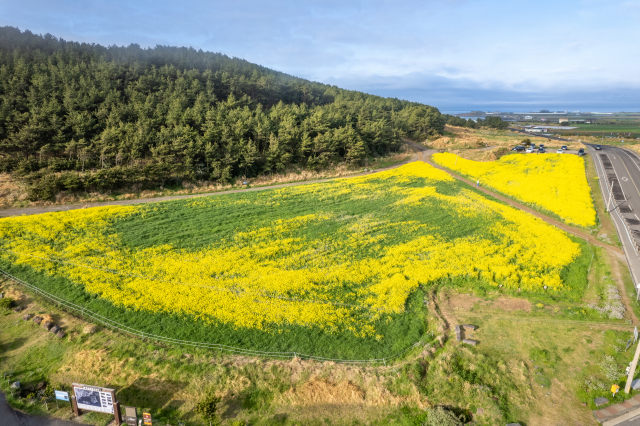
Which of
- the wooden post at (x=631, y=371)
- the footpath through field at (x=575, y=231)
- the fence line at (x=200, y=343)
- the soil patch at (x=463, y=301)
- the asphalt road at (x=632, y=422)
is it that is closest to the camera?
the asphalt road at (x=632, y=422)

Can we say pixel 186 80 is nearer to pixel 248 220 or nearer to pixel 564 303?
pixel 248 220

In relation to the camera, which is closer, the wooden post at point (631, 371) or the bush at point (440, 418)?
the bush at point (440, 418)

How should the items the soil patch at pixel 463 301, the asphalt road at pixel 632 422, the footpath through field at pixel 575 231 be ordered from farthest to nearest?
the soil patch at pixel 463 301 → the footpath through field at pixel 575 231 → the asphalt road at pixel 632 422

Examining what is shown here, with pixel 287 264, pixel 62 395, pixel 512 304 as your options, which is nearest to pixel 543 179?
pixel 512 304

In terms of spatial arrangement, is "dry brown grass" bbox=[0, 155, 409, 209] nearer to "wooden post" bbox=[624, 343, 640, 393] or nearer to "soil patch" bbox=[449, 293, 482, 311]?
"soil patch" bbox=[449, 293, 482, 311]

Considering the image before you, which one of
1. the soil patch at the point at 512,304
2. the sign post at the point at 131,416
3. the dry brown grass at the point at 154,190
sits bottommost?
the soil patch at the point at 512,304

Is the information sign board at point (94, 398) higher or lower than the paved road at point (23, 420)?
higher

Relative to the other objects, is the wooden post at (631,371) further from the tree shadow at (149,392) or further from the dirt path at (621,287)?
the tree shadow at (149,392)

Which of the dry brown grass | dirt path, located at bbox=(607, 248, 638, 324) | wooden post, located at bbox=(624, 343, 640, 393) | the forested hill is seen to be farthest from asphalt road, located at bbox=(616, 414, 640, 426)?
the forested hill

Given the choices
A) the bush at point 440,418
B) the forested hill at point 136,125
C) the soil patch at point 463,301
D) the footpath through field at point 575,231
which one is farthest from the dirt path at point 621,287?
the forested hill at point 136,125
